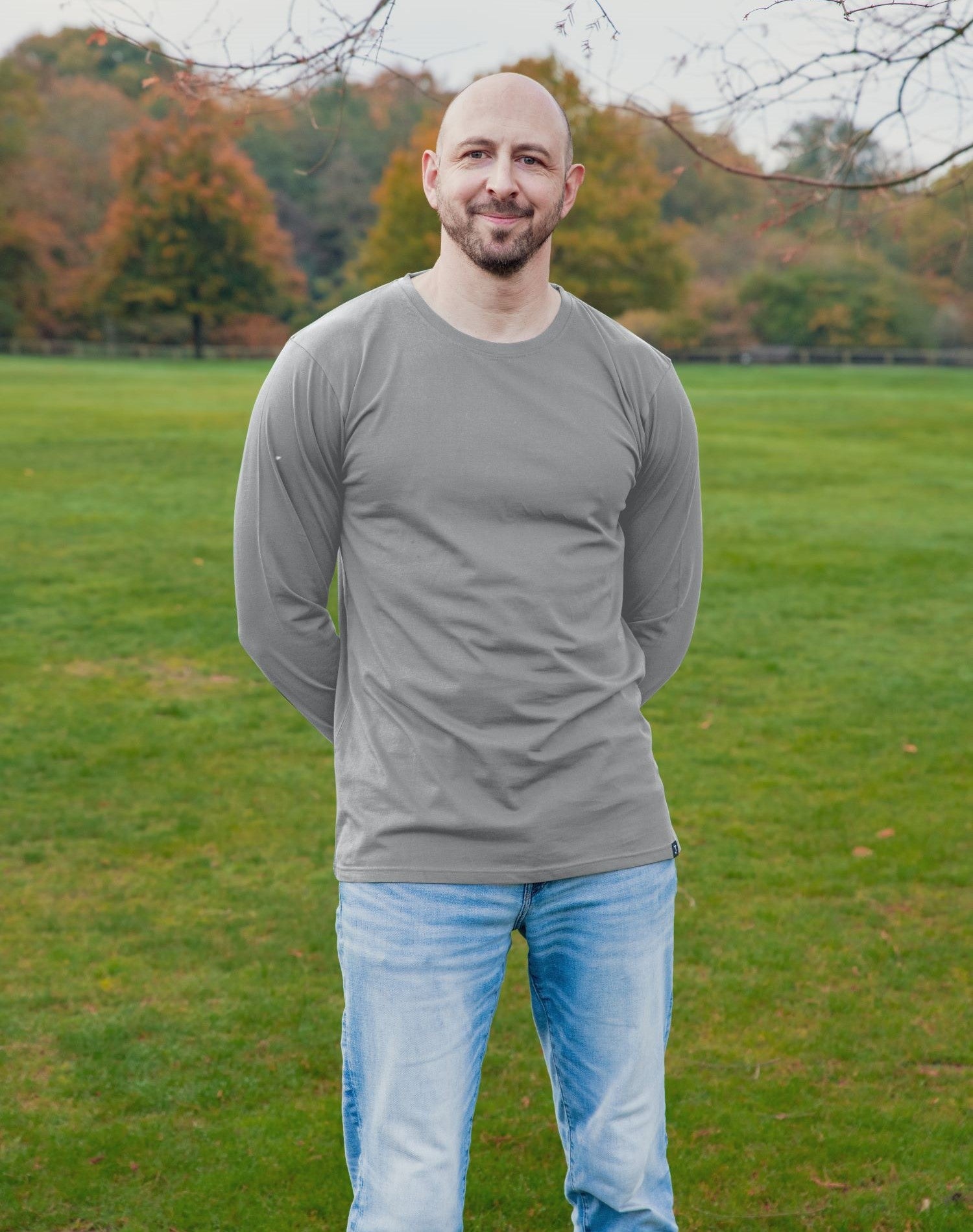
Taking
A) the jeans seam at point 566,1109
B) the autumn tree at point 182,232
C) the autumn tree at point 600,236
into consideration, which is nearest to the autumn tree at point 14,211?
the autumn tree at point 182,232

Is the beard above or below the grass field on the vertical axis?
above

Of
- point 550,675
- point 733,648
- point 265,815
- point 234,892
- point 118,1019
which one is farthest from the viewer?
point 733,648

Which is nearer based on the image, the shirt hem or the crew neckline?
the shirt hem

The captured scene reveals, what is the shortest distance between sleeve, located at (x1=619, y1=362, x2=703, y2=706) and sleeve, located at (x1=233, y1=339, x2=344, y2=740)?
0.59m

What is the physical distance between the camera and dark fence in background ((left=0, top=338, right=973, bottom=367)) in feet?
194

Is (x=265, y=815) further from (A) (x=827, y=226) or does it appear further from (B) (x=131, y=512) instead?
(B) (x=131, y=512)

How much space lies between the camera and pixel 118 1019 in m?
4.50

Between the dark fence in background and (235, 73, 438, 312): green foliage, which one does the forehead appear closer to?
the dark fence in background

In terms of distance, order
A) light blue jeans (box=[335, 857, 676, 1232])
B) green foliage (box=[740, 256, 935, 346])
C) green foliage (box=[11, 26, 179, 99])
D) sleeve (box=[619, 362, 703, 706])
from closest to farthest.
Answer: light blue jeans (box=[335, 857, 676, 1232]) → sleeve (box=[619, 362, 703, 706]) → green foliage (box=[740, 256, 935, 346]) → green foliage (box=[11, 26, 179, 99])

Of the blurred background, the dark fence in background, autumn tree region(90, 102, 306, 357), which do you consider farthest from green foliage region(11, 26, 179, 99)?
the blurred background

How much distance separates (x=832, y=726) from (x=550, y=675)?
19.7ft

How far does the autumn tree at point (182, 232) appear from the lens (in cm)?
5819

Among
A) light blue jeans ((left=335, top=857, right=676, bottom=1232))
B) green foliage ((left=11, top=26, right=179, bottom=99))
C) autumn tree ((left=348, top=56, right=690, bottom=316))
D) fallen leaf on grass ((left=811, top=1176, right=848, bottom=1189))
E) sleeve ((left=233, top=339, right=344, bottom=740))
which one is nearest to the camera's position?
light blue jeans ((left=335, top=857, right=676, bottom=1232))

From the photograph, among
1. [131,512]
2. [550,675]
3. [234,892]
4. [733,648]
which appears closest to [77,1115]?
[234,892]
